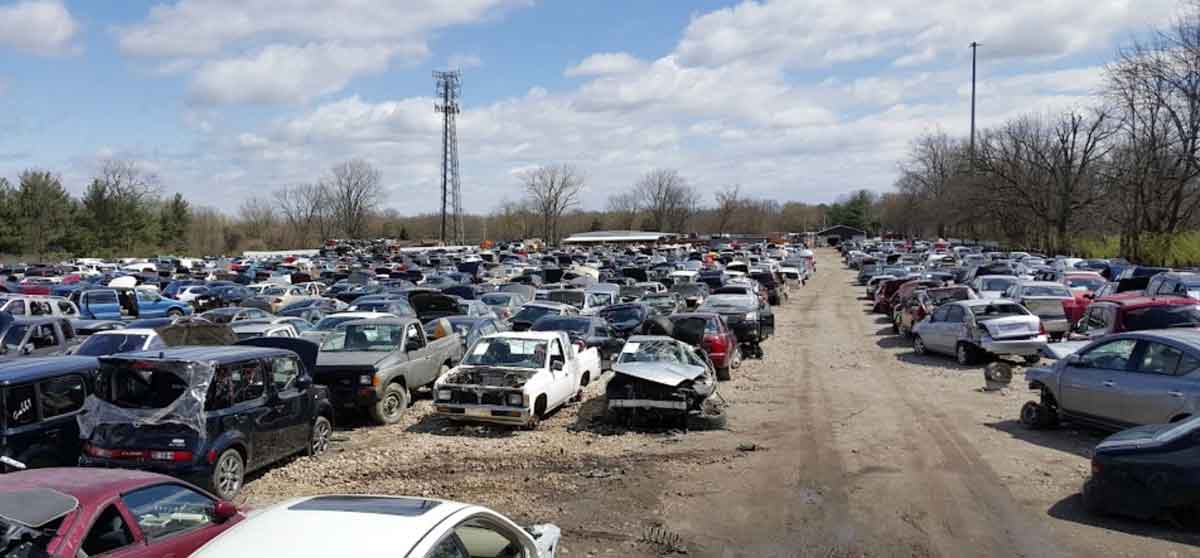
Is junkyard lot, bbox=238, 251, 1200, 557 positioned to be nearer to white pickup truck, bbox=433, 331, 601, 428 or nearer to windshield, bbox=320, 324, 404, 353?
white pickup truck, bbox=433, 331, 601, 428

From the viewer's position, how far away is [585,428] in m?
14.2

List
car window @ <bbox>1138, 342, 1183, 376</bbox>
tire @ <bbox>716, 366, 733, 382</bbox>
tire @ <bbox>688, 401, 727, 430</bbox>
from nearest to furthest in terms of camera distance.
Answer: car window @ <bbox>1138, 342, 1183, 376</bbox> < tire @ <bbox>688, 401, 727, 430</bbox> < tire @ <bbox>716, 366, 733, 382</bbox>

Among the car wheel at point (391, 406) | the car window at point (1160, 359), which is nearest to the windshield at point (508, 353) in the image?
the car wheel at point (391, 406)

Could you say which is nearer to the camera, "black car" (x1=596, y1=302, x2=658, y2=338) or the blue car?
"black car" (x1=596, y1=302, x2=658, y2=338)

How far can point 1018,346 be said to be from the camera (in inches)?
770

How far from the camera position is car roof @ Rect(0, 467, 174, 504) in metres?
5.37

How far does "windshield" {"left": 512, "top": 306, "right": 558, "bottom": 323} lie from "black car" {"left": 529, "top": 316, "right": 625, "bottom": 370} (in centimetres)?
256

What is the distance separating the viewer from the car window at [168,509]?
571cm

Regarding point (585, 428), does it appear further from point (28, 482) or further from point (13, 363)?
point (28, 482)

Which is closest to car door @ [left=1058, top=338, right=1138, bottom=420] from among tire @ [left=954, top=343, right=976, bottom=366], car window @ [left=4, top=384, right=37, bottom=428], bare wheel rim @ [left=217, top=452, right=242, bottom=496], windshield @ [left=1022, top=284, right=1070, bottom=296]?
tire @ [left=954, top=343, right=976, bottom=366]

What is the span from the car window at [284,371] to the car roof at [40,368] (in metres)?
2.02

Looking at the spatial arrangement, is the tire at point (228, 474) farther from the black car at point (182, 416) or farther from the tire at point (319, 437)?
the tire at point (319, 437)

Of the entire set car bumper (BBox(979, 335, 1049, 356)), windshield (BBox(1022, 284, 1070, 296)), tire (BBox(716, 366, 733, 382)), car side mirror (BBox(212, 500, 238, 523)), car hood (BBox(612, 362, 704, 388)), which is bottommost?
tire (BBox(716, 366, 733, 382))

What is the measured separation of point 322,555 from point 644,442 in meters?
9.30
